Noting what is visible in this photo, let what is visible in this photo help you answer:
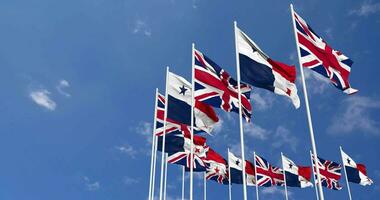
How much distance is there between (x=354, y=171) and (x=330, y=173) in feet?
8.53

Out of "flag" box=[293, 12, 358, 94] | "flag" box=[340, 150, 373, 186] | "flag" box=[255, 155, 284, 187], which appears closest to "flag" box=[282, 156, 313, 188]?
"flag" box=[255, 155, 284, 187]

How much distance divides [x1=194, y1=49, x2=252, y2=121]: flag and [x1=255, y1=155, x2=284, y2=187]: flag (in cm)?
1574

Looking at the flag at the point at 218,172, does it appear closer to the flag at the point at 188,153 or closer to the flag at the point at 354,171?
the flag at the point at 188,153

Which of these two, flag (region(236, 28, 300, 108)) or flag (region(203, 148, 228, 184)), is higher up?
flag (region(203, 148, 228, 184))

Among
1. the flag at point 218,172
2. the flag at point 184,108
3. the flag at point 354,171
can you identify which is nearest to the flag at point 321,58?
the flag at point 184,108

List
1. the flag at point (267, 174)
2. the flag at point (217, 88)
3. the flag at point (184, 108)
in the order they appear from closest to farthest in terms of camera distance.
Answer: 1. the flag at point (217, 88)
2. the flag at point (184, 108)
3. the flag at point (267, 174)

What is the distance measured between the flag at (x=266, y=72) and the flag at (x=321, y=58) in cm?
90

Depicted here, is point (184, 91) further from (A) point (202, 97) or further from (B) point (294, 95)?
(B) point (294, 95)

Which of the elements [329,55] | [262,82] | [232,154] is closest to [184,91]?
[262,82]

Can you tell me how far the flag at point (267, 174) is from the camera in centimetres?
3350

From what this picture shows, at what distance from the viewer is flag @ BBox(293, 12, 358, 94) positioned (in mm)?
15741

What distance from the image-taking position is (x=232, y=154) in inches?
1257

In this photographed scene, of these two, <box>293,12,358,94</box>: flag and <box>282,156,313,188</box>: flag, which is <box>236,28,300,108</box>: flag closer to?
<box>293,12,358,94</box>: flag

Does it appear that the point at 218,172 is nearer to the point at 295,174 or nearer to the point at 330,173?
the point at 295,174
